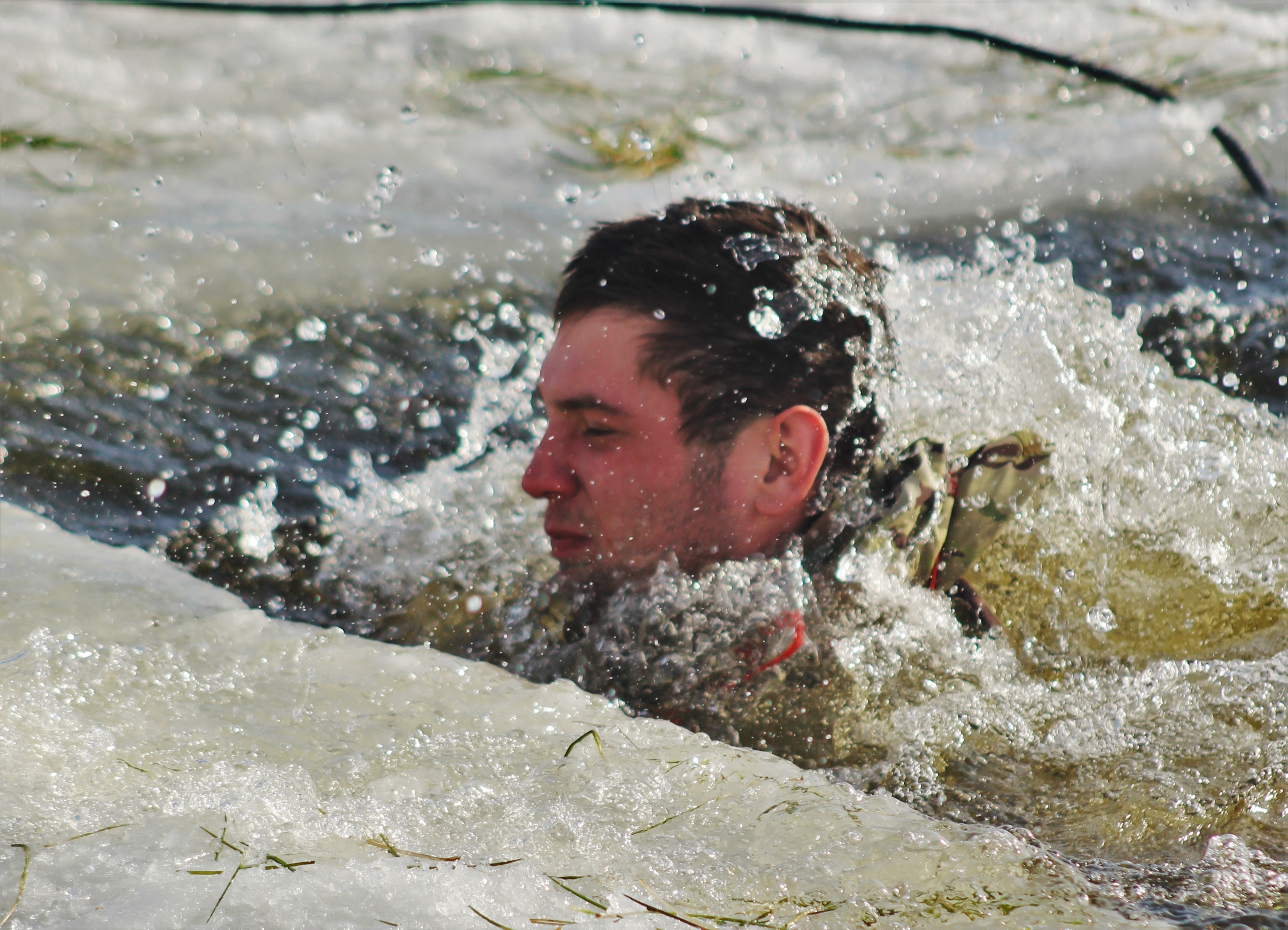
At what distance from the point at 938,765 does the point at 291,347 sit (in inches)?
116

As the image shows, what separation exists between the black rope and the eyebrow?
3287 millimetres

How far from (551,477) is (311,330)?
213 centimetres

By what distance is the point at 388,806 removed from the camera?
145 centimetres

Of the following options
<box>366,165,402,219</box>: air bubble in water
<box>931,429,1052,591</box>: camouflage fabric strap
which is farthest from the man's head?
<box>366,165,402,219</box>: air bubble in water

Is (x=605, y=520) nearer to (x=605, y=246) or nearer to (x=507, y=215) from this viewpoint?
(x=605, y=246)

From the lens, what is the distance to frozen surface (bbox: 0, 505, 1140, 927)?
123 cm

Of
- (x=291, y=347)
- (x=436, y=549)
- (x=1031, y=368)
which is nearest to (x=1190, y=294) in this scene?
(x=1031, y=368)

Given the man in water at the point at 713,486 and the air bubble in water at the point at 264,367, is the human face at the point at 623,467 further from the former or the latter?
the air bubble in water at the point at 264,367

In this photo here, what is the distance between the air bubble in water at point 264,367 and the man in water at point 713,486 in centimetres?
178

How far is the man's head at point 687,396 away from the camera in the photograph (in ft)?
7.43

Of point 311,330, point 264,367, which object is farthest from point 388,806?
point 311,330

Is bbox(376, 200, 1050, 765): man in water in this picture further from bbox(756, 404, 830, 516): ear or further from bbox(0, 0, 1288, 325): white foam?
bbox(0, 0, 1288, 325): white foam

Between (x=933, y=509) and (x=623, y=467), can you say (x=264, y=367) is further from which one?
(x=933, y=509)

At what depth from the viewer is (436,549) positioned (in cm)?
304
